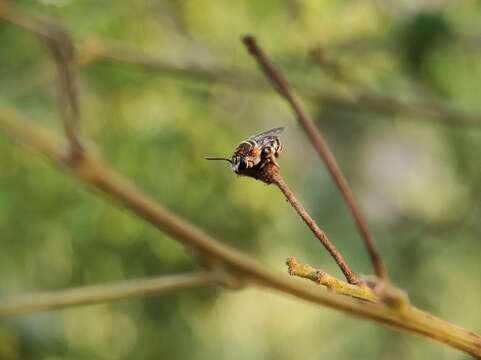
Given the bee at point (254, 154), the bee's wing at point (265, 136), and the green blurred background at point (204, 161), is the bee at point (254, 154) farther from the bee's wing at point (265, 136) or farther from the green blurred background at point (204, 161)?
→ the green blurred background at point (204, 161)

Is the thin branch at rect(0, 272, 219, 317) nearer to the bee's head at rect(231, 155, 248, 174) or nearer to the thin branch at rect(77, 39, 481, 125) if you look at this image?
the bee's head at rect(231, 155, 248, 174)

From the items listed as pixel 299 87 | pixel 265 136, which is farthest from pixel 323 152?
pixel 299 87

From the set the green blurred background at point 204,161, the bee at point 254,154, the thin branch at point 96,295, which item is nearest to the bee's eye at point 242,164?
the bee at point 254,154

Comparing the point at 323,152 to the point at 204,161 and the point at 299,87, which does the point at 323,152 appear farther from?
the point at 204,161

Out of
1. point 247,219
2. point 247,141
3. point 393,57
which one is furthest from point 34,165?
point 247,141

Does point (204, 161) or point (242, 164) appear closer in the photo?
point (242, 164)

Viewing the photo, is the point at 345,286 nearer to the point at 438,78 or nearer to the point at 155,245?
the point at 438,78
